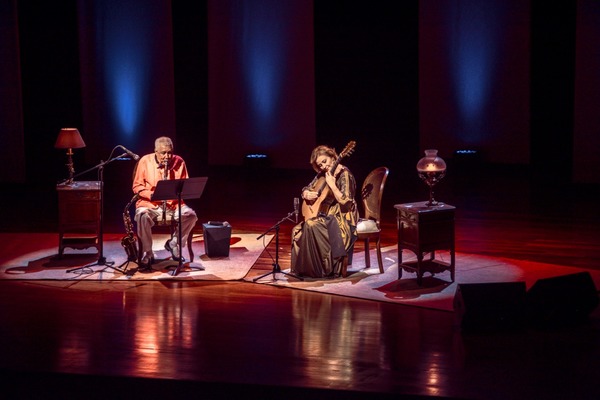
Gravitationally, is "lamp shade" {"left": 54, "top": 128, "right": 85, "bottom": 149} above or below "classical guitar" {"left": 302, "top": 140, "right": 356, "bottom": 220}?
above

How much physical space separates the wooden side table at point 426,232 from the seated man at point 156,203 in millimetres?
1966

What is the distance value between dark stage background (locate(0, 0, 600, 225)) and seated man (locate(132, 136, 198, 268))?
3.83 metres

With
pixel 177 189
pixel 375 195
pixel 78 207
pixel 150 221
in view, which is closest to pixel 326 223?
pixel 375 195

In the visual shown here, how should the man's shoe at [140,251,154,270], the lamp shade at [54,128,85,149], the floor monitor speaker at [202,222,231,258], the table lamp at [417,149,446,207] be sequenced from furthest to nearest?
the floor monitor speaker at [202,222,231,258] → the lamp shade at [54,128,85,149] → the man's shoe at [140,251,154,270] → the table lamp at [417,149,446,207]

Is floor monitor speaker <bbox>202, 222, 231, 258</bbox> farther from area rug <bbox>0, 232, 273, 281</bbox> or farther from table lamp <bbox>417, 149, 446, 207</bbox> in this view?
table lamp <bbox>417, 149, 446, 207</bbox>

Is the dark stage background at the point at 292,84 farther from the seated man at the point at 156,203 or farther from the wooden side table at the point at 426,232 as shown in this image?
the wooden side table at the point at 426,232

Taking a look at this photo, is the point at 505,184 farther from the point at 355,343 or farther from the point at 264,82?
the point at 355,343

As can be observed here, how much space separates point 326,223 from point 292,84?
6.82 meters

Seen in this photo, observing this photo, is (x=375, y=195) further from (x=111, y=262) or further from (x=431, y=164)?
(x=111, y=262)

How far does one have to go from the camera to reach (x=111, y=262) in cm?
741

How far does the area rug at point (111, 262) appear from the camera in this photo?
699 centimetres

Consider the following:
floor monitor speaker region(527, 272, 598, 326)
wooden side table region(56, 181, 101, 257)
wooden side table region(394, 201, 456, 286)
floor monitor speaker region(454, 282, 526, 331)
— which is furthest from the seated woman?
A: wooden side table region(56, 181, 101, 257)

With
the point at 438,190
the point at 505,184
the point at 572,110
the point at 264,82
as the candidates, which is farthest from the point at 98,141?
the point at 572,110

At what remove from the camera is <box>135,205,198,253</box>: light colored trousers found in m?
7.24
